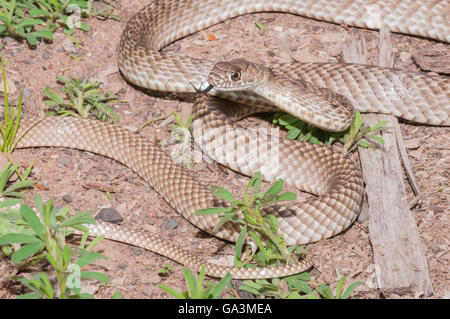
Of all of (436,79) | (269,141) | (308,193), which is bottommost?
(308,193)

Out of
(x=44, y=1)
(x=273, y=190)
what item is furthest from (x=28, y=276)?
(x=44, y=1)

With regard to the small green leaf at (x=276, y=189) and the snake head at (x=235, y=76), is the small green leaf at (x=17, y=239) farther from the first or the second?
the snake head at (x=235, y=76)

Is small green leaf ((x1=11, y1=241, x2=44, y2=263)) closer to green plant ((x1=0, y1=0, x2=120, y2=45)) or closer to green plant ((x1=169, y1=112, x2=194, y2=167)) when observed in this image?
green plant ((x1=169, y1=112, x2=194, y2=167))

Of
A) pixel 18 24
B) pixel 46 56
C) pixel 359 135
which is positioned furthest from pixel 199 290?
pixel 18 24

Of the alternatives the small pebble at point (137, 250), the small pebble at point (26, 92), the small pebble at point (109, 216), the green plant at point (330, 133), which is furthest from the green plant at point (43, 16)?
the small pebble at point (137, 250)

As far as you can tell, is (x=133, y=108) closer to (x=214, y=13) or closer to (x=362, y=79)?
(x=214, y=13)

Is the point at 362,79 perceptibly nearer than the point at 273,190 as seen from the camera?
No

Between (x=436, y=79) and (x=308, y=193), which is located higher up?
(x=436, y=79)
